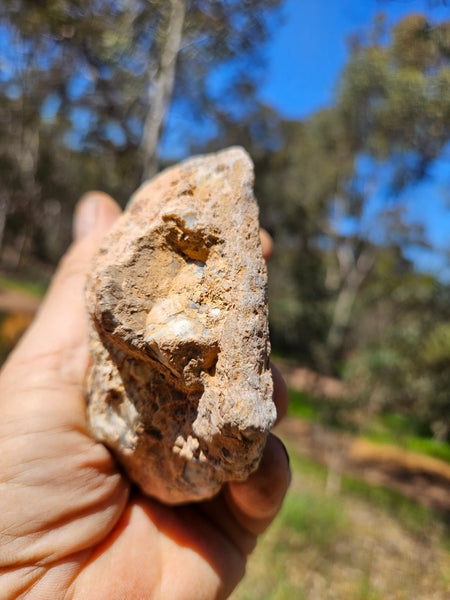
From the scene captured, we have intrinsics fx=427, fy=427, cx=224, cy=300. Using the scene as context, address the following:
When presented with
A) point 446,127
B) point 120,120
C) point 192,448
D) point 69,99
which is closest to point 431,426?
point 446,127

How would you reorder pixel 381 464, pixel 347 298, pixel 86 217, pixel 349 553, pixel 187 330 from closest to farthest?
pixel 187 330, pixel 86 217, pixel 349 553, pixel 381 464, pixel 347 298

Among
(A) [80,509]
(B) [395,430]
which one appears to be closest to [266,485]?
(A) [80,509]

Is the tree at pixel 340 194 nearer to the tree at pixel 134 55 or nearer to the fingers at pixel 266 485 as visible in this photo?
the tree at pixel 134 55

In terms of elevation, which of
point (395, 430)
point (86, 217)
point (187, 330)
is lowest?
point (395, 430)

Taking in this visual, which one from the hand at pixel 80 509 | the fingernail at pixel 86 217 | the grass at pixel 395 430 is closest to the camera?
the hand at pixel 80 509

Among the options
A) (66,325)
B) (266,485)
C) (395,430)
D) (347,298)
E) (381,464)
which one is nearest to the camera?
(266,485)

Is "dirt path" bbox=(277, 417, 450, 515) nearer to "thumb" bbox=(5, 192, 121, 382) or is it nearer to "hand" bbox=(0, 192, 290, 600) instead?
"hand" bbox=(0, 192, 290, 600)

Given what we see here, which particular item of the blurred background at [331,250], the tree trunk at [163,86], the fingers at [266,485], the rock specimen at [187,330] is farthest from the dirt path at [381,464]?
the tree trunk at [163,86]

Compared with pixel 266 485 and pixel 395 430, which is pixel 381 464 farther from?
pixel 266 485
